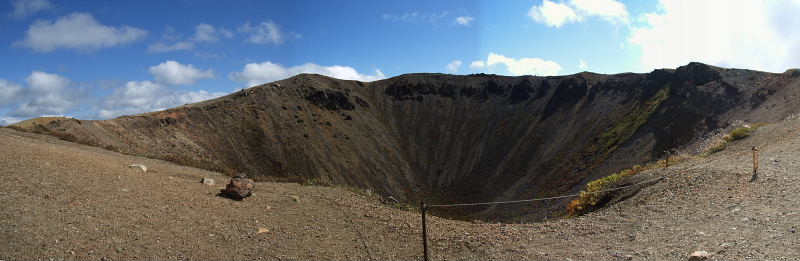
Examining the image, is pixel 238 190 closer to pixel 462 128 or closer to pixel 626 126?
pixel 626 126

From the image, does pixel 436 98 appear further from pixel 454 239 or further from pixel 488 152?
pixel 454 239

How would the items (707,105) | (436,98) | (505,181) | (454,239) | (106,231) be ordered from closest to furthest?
(106,231), (454,239), (707,105), (505,181), (436,98)

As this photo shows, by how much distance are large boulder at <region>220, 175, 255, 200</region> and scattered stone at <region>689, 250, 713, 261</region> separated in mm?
13655

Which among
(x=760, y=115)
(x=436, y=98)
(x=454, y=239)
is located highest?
(x=436, y=98)

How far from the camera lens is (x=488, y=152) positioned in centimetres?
7156

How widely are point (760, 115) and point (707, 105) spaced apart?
362 inches

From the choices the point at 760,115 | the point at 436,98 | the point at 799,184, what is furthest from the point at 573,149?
the point at 799,184

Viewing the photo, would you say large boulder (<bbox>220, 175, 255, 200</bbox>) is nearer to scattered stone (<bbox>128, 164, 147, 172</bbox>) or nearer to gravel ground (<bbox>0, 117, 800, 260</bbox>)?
gravel ground (<bbox>0, 117, 800, 260</bbox>)

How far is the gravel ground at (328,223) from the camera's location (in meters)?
10.6

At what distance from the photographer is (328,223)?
14.5m

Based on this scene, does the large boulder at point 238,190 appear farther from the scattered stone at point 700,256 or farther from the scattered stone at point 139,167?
the scattered stone at point 700,256

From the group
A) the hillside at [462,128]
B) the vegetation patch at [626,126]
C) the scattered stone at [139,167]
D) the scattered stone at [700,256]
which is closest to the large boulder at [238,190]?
the scattered stone at [139,167]

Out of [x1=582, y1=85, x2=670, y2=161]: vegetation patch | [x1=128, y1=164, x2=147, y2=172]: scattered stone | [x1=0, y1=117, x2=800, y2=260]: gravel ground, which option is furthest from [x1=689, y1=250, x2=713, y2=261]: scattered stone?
[x1=582, y1=85, x2=670, y2=161]: vegetation patch

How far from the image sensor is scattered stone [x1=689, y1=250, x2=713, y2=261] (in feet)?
32.2
